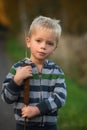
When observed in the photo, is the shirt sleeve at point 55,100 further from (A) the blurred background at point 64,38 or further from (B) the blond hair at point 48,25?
(A) the blurred background at point 64,38

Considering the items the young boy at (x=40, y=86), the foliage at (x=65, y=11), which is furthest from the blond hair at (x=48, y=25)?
the foliage at (x=65, y=11)

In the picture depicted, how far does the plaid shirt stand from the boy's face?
0.29ft

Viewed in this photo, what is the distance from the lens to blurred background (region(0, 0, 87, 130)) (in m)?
6.99

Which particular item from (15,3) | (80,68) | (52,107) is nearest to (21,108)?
(52,107)

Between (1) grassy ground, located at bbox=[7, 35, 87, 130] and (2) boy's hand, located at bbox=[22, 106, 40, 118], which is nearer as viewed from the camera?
(2) boy's hand, located at bbox=[22, 106, 40, 118]

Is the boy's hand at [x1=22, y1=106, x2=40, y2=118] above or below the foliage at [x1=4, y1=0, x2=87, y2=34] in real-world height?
below

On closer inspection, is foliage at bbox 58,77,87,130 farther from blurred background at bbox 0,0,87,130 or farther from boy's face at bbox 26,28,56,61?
boy's face at bbox 26,28,56,61

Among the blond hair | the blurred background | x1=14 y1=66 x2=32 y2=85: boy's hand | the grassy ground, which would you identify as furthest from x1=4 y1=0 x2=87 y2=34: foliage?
x1=14 y1=66 x2=32 y2=85: boy's hand

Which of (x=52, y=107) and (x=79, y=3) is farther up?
(x=79, y=3)

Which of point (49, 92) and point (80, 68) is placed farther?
point (80, 68)

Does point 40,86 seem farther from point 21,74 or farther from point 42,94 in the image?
point 21,74

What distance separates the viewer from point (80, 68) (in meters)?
7.55

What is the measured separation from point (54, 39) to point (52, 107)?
16.8 inches

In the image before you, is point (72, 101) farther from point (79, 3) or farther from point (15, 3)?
point (15, 3)
